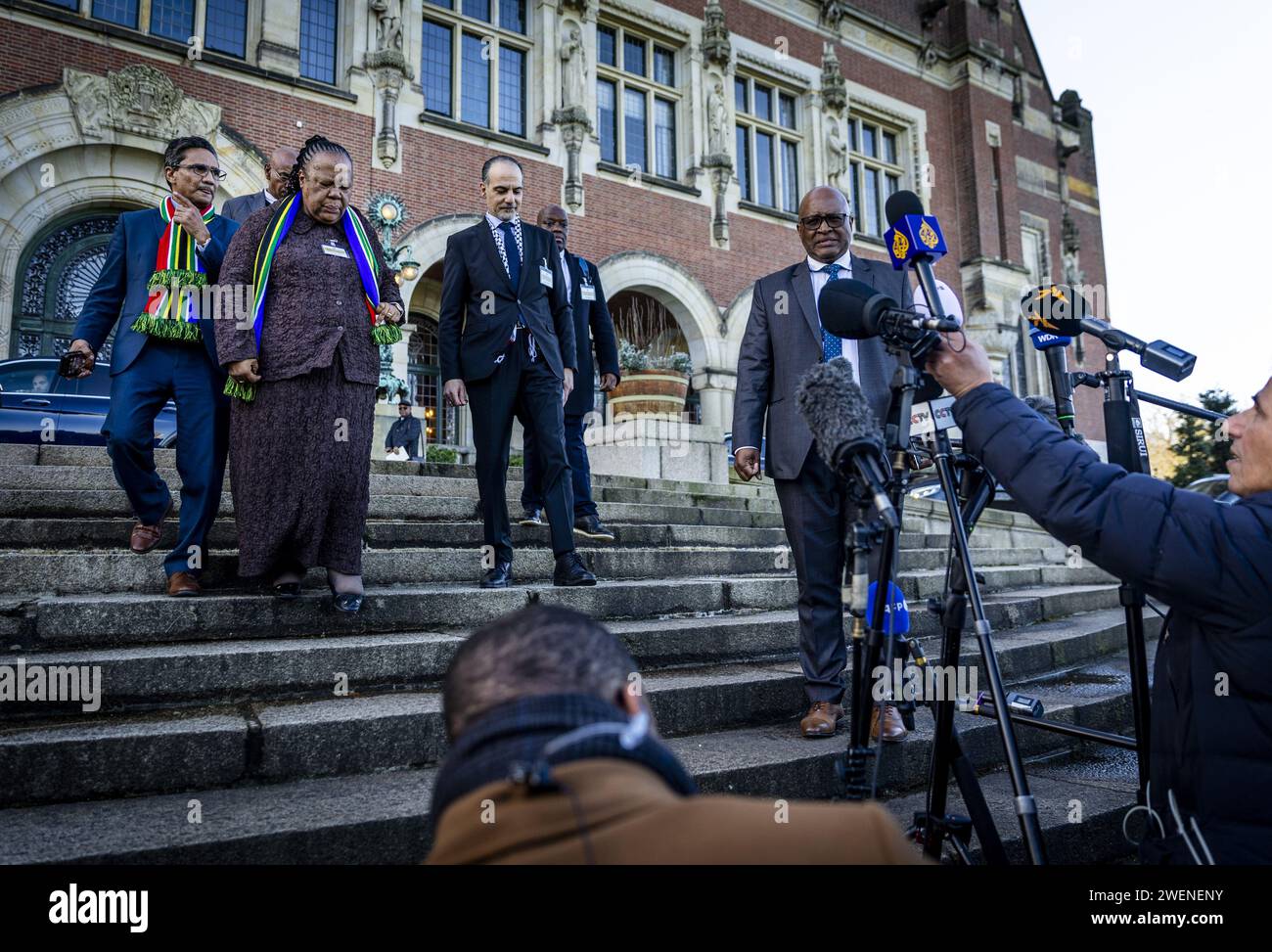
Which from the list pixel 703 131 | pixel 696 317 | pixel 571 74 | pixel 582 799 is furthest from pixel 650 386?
pixel 582 799

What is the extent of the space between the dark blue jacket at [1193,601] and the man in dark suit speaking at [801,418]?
152 cm

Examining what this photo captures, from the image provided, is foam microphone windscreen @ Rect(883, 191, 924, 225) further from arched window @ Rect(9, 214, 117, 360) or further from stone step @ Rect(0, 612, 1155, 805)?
arched window @ Rect(9, 214, 117, 360)

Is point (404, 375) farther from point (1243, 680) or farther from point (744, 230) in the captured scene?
point (1243, 680)

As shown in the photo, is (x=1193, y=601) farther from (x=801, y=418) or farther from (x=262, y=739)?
(x=262, y=739)

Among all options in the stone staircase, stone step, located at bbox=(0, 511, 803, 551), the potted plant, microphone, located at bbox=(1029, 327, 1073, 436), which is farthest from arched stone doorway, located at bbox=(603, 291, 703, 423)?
microphone, located at bbox=(1029, 327, 1073, 436)

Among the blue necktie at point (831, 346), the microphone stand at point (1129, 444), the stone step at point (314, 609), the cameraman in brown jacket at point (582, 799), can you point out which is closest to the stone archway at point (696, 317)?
the stone step at point (314, 609)

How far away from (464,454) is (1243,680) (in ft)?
40.1

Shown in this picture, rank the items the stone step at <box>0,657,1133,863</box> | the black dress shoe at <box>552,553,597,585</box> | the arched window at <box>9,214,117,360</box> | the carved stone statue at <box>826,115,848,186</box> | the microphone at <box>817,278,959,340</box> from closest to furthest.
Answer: the microphone at <box>817,278,959,340</box>, the stone step at <box>0,657,1133,863</box>, the black dress shoe at <box>552,553,597,585</box>, the arched window at <box>9,214,117,360</box>, the carved stone statue at <box>826,115,848,186</box>

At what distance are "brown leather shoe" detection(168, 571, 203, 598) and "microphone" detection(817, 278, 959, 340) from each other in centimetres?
292

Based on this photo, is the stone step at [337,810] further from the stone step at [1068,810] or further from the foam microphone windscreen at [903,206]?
the foam microphone windscreen at [903,206]

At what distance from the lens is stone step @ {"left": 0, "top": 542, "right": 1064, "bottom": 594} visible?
368 centimetres

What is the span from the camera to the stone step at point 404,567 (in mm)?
3676

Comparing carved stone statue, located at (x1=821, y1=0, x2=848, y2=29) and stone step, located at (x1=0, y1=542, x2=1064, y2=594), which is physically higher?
carved stone statue, located at (x1=821, y1=0, x2=848, y2=29)

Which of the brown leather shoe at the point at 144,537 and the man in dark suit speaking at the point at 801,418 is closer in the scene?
the man in dark suit speaking at the point at 801,418
